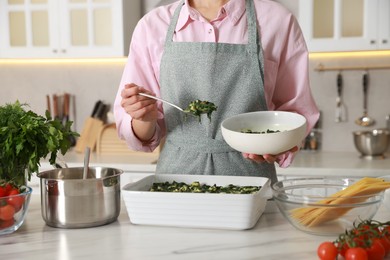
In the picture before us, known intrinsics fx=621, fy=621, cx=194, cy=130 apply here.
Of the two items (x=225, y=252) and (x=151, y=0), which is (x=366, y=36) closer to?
(x=151, y=0)

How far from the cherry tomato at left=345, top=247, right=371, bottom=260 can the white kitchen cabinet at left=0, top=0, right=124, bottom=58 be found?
100 inches

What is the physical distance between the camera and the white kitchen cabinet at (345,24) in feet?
10.9

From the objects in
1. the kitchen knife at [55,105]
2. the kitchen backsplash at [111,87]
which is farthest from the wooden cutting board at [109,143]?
the kitchen knife at [55,105]

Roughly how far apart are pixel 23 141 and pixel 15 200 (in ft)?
0.51

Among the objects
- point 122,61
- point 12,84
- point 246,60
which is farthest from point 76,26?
point 246,60

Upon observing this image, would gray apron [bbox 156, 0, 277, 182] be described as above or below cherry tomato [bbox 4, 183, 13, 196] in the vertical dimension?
above

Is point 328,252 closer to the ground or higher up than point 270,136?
closer to the ground

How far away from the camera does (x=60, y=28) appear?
3713 millimetres

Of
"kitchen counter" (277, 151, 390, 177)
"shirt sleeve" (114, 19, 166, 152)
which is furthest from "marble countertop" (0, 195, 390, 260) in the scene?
"kitchen counter" (277, 151, 390, 177)

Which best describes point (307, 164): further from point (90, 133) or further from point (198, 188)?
point (198, 188)

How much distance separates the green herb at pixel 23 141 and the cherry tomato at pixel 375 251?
0.84m

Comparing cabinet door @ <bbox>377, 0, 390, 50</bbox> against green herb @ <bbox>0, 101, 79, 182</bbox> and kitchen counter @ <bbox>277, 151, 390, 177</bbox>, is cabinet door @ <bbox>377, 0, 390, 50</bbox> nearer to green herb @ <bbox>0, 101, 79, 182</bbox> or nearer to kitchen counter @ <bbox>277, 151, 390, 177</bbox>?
kitchen counter @ <bbox>277, 151, 390, 177</bbox>

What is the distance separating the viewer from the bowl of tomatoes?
5.03 feet

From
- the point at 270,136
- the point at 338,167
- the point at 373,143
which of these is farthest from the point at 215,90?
the point at 373,143
